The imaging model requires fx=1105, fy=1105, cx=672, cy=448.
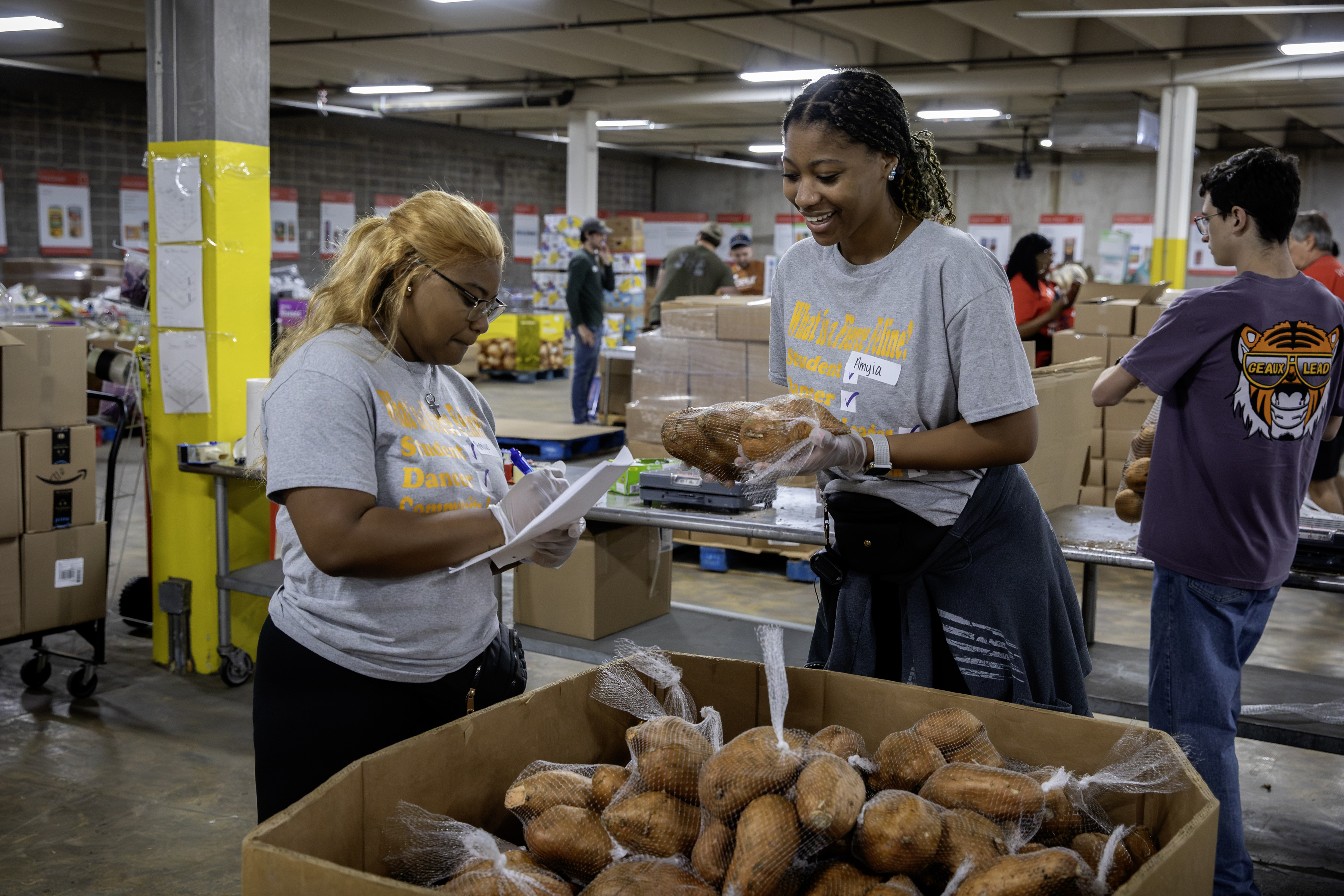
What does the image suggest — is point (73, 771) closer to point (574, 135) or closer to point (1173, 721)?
point (1173, 721)

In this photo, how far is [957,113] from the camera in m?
12.3

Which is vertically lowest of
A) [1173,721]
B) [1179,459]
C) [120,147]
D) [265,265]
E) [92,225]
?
[1173,721]

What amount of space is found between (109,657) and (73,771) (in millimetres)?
1050

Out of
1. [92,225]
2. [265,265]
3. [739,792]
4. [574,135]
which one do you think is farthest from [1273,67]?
[92,225]

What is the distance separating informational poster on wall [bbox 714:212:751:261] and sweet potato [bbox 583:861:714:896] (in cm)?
1769

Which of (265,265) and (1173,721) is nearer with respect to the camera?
(1173,721)

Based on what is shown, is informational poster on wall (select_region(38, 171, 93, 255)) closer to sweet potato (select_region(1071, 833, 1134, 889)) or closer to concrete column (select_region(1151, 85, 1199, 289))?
concrete column (select_region(1151, 85, 1199, 289))

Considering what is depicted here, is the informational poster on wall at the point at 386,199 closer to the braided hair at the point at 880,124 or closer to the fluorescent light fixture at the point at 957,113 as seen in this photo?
the fluorescent light fixture at the point at 957,113

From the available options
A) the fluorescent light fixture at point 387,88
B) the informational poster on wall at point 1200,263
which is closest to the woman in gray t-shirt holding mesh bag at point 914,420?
the fluorescent light fixture at point 387,88

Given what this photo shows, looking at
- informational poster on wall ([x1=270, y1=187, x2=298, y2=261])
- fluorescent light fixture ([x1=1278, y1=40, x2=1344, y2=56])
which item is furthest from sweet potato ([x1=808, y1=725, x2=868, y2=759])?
informational poster on wall ([x1=270, y1=187, x2=298, y2=261])

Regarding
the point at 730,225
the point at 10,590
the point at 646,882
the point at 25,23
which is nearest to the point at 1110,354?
the point at 10,590

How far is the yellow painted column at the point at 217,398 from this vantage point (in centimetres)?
362

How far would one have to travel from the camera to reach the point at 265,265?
383 centimetres

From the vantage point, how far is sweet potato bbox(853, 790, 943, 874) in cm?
95
